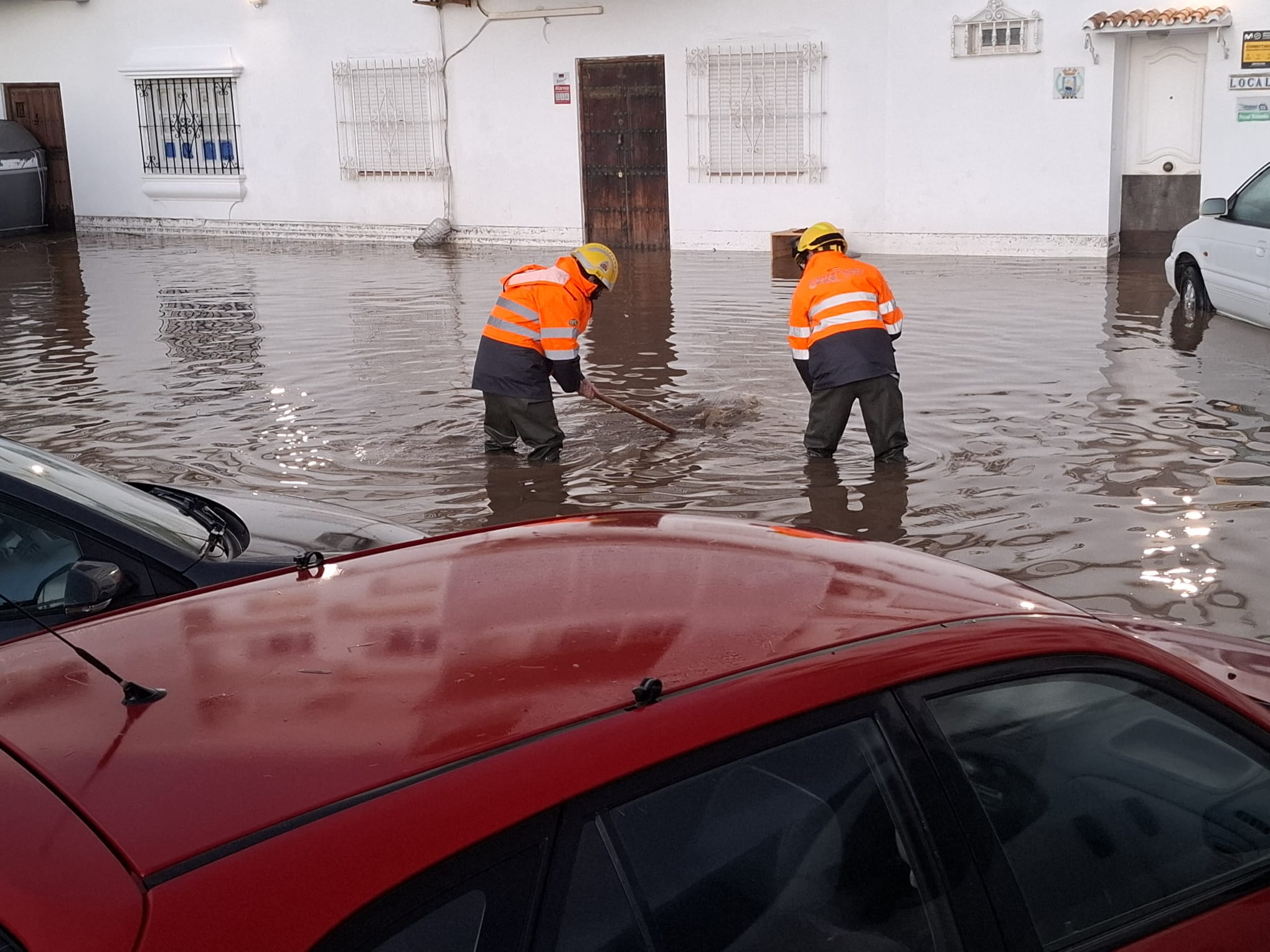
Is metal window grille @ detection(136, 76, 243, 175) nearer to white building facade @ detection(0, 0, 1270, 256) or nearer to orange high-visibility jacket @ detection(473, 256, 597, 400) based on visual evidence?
white building facade @ detection(0, 0, 1270, 256)

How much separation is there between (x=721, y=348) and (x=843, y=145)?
7192mm

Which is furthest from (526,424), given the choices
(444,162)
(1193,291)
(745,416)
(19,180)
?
(19,180)

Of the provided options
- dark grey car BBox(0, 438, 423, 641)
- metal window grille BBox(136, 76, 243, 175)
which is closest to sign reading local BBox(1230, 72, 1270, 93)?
dark grey car BBox(0, 438, 423, 641)

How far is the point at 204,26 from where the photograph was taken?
23.4m

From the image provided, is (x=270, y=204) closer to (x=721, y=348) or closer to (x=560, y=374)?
(x=721, y=348)

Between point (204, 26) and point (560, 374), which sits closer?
point (560, 374)

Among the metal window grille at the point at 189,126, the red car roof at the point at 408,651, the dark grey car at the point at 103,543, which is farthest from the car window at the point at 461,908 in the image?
the metal window grille at the point at 189,126

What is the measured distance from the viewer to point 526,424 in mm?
8602

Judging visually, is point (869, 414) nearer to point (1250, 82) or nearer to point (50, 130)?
point (1250, 82)

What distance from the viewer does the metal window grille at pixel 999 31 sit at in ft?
55.4

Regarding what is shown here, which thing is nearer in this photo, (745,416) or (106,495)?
(106,495)

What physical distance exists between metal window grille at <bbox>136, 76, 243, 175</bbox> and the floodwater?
763 centimetres

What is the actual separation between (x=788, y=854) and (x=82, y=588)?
241cm

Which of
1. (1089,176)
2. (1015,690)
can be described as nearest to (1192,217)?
(1089,176)
